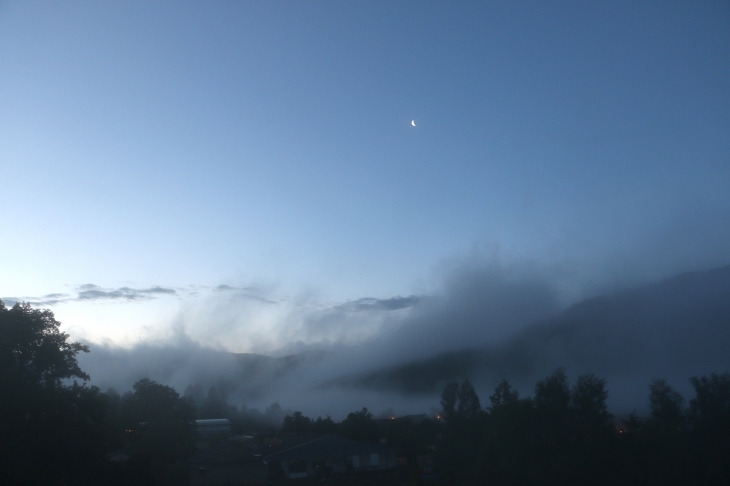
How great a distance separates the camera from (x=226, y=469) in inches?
1898

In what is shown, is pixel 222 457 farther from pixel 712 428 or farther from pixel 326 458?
pixel 712 428

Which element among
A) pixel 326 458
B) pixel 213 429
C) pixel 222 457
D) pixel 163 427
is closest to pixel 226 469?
pixel 222 457

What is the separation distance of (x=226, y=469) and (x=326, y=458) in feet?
42.2

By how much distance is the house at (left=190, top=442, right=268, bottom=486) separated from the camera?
155 feet

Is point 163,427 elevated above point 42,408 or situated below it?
below

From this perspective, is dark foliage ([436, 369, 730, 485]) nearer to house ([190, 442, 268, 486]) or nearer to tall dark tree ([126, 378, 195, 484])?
house ([190, 442, 268, 486])

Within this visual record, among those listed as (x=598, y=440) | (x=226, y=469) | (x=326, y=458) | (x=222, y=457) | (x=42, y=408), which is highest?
(x=42, y=408)

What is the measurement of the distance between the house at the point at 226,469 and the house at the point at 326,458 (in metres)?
4.95

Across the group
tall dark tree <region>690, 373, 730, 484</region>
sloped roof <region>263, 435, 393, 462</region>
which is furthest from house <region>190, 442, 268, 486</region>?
tall dark tree <region>690, 373, 730, 484</region>

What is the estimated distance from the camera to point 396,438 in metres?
61.5

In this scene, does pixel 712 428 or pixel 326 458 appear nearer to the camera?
pixel 712 428

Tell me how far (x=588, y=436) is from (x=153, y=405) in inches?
2184

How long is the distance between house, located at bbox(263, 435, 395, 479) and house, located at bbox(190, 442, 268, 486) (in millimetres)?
4953

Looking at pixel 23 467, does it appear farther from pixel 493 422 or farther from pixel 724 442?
pixel 724 442
